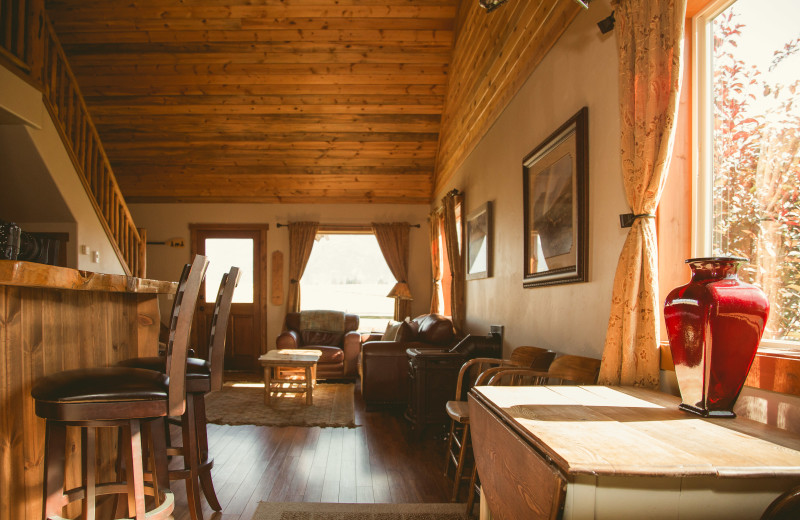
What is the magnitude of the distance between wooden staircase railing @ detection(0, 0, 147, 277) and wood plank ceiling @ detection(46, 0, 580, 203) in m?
1.16

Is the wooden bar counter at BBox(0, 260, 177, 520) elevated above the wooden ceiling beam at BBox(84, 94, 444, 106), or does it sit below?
below

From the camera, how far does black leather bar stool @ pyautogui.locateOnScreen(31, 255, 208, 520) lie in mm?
1572

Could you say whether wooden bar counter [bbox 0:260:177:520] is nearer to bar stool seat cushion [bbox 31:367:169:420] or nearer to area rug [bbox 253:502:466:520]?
bar stool seat cushion [bbox 31:367:169:420]

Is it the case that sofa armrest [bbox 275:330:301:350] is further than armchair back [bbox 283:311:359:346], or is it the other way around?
armchair back [bbox 283:311:359:346]

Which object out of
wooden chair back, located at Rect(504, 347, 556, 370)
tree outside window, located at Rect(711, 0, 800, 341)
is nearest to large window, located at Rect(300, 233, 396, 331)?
wooden chair back, located at Rect(504, 347, 556, 370)

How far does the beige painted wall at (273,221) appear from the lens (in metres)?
7.49

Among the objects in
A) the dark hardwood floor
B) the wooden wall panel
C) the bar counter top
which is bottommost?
the dark hardwood floor

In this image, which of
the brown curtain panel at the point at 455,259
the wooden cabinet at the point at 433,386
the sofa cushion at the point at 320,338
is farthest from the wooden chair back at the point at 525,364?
the sofa cushion at the point at 320,338

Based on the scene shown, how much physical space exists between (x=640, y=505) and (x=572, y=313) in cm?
167

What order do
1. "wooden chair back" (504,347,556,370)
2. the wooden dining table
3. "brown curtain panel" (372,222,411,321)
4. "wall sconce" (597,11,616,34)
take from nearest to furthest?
the wooden dining table
"wall sconce" (597,11,616,34)
"wooden chair back" (504,347,556,370)
"brown curtain panel" (372,222,411,321)

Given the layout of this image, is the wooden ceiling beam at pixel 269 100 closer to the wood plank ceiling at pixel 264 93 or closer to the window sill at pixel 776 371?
the wood plank ceiling at pixel 264 93

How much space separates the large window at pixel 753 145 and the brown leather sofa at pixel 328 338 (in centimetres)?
502

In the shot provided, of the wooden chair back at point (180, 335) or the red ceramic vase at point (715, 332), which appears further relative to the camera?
the wooden chair back at point (180, 335)

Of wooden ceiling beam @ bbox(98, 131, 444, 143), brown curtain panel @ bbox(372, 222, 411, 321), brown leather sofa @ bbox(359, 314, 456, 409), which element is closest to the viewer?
brown leather sofa @ bbox(359, 314, 456, 409)
